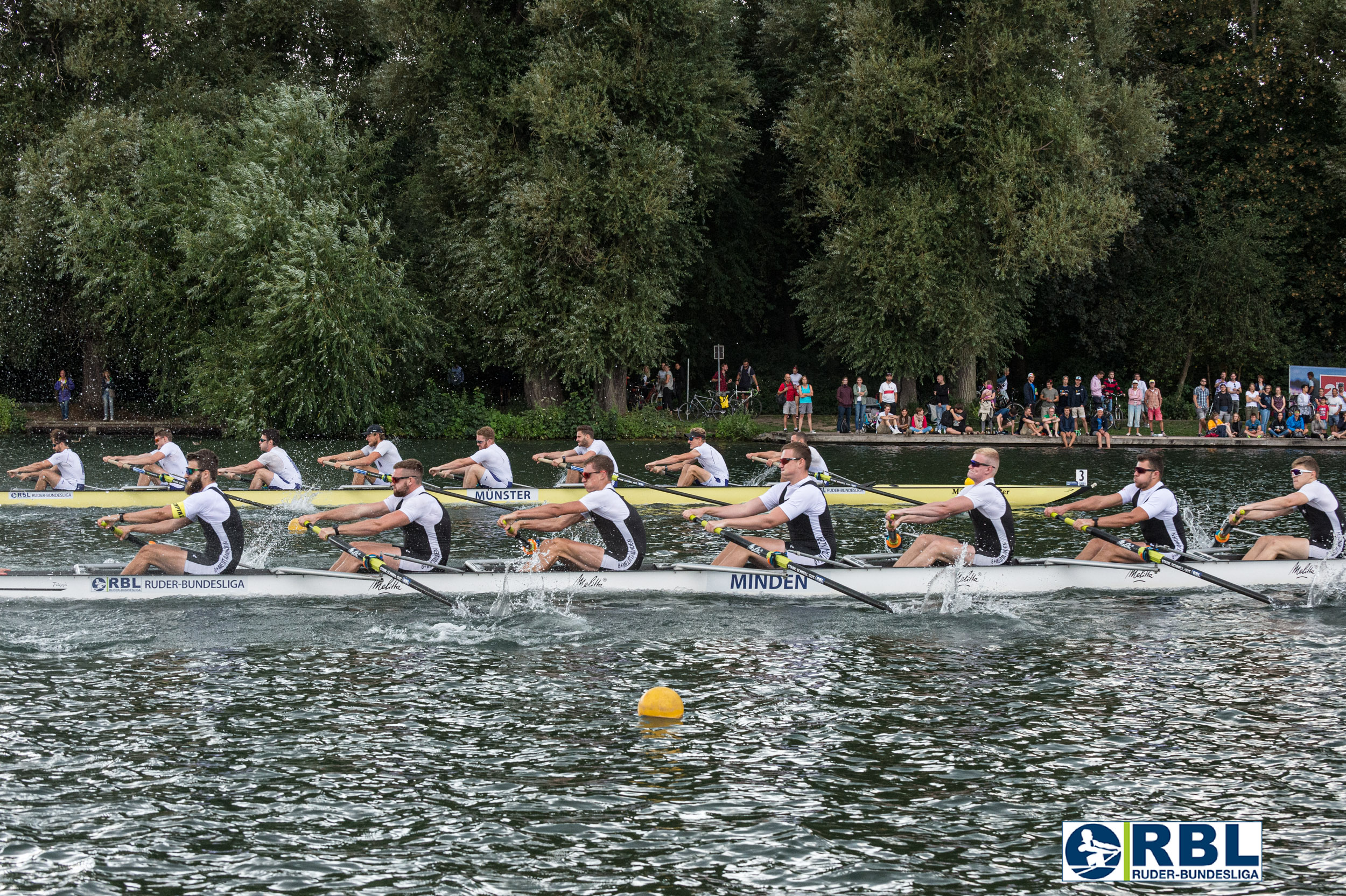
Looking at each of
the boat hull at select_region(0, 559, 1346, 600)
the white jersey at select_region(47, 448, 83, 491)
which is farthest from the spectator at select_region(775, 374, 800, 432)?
the boat hull at select_region(0, 559, 1346, 600)

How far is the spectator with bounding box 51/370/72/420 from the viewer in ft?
144

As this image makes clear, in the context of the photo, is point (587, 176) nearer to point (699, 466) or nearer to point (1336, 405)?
point (699, 466)

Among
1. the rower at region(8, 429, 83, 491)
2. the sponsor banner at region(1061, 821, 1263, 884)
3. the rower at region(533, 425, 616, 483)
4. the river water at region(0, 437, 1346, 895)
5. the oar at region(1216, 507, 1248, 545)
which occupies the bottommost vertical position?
the sponsor banner at region(1061, 821, 1263, 884)

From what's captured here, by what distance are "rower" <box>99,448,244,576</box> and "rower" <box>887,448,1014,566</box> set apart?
7.55 meters

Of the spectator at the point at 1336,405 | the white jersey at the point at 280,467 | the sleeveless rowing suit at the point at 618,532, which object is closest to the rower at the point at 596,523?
the sleeveless rowing suit at the point at 618,532

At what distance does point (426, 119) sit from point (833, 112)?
13681 millimetres

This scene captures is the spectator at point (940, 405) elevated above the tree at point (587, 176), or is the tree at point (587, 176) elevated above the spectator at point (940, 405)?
the tree at point (587, 176)

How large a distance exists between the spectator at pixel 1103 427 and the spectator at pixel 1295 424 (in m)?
5.76

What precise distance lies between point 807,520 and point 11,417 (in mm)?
34405

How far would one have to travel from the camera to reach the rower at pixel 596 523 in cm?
1474

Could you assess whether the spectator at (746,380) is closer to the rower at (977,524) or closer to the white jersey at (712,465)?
the white jersey at (712,465)

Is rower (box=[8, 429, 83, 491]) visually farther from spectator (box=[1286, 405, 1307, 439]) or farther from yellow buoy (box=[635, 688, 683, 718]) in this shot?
spectator (box=[1286, 405, 1307, 439])

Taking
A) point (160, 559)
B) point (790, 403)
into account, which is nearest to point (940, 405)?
point (790, 403)

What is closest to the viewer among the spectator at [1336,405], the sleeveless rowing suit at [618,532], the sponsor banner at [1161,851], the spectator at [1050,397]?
the sponsor banner at [1161,851]
